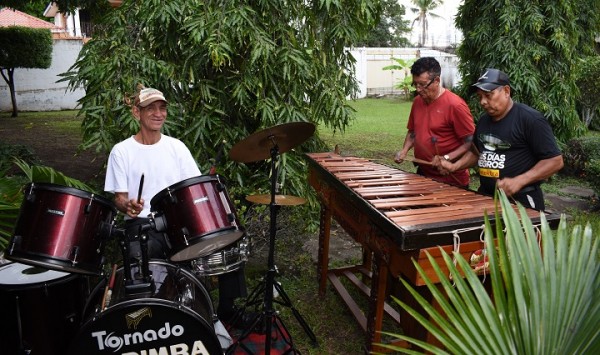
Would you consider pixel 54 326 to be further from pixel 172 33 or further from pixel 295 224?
pixel 172 33

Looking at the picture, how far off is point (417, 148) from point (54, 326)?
10.4ft

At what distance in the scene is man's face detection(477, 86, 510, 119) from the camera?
11.1 ft

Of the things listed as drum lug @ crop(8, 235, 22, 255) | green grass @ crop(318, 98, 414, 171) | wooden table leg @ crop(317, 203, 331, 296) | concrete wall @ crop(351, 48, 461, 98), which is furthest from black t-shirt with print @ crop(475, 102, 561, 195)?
concrete wall @ crop(351, 48, 461, 98)

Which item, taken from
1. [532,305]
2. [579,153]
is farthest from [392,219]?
[579,153]

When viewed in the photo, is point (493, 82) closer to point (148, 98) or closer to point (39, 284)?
point (148, 98)

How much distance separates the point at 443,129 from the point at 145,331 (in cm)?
288

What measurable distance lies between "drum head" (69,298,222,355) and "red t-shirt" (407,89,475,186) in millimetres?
2430

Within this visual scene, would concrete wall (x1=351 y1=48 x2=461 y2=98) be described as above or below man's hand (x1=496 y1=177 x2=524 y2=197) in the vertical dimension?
above

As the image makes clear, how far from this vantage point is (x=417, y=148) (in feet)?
14.6

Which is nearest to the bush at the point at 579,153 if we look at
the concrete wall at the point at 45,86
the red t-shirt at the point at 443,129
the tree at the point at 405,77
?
the red t-shirt at the point at 443,129

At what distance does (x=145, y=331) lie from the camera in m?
2.61

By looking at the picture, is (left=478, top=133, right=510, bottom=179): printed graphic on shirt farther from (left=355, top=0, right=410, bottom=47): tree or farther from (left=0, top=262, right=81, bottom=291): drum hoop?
(left=355, top=0, right=410, bottom=47): tree

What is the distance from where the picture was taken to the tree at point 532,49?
8492 mm

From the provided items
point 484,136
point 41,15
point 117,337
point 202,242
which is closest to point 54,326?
point 117,337
